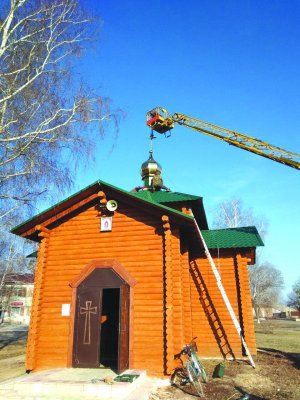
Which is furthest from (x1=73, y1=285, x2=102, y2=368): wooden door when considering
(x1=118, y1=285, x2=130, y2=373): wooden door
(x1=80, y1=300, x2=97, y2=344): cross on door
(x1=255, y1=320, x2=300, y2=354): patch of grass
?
(x1=255, y1=320, x2=300, y2=354): patch of grass

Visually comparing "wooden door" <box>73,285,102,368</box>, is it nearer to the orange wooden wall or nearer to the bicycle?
the orange wooden wall

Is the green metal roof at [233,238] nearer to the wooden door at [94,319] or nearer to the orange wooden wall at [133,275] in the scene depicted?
the orange wooden wall at [133,275]

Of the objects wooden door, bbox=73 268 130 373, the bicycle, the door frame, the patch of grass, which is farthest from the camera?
the patch of grass

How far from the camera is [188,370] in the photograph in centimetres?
845

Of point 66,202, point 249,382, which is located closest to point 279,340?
point 249,382

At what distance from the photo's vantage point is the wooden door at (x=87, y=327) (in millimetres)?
9719

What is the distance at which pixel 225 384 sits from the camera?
8898 millimetres

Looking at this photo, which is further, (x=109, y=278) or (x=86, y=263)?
(x=86, y=263)

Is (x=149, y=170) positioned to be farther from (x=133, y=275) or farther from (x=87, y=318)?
(x=87, y=318)

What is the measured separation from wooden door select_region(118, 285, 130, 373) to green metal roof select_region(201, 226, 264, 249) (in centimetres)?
577

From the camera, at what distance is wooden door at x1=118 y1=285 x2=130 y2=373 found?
911 centimetres

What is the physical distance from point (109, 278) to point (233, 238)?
6840 mm

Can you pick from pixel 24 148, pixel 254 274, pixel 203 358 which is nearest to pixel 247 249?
pixel 203 358

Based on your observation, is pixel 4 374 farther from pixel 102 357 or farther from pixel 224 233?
pixel 224 233
